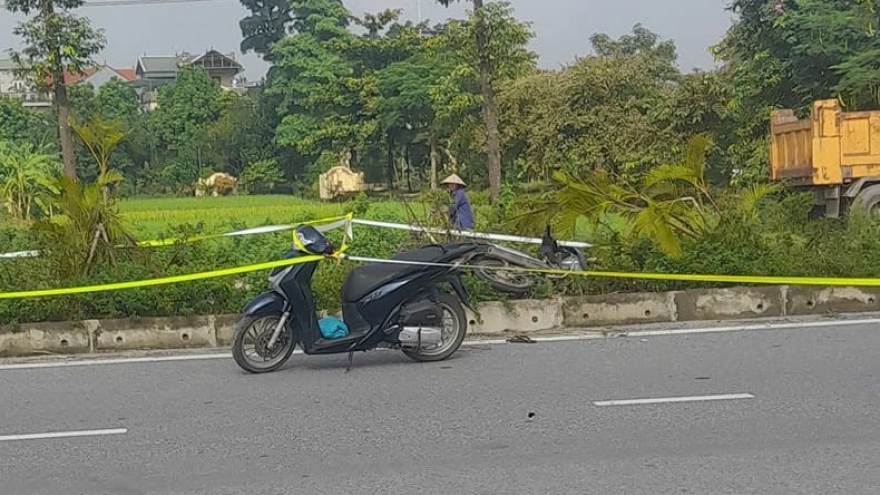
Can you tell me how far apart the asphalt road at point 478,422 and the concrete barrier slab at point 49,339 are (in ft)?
2.70

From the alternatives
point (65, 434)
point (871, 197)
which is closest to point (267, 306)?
point (65, 434)

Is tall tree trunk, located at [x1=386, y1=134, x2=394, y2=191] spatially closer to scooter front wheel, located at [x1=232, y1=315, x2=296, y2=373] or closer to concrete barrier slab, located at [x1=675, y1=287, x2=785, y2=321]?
concrete barrier slab, located at [x1=675, y1=287, x2=785, y2=321]

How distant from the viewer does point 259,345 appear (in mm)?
8023

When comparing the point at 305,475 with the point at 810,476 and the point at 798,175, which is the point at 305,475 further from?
the point at 798,175

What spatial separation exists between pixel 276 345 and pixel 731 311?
4.31 metres

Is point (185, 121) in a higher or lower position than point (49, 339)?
higher

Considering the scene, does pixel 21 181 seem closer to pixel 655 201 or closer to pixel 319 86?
pixel 655 201

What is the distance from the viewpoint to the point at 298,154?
6106 cm

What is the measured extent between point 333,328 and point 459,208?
3.24 metres

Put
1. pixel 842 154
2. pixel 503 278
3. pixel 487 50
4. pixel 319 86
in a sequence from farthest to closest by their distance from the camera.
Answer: pixel 319 86, pixel 487 50, pixel 842 154, pixel 503 278

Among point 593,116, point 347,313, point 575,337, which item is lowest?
point 575,337

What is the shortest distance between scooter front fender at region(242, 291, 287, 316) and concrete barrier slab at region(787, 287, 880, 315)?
4.80m

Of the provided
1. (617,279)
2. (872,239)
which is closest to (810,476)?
(617,279)

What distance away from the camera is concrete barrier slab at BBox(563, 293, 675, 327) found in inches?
383
